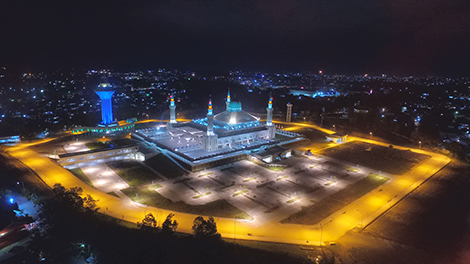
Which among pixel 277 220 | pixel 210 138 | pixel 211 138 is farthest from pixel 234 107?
pixel 277 220

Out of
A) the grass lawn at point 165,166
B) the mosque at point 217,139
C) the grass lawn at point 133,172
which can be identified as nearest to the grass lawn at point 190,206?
the grass lawn at point 133,172

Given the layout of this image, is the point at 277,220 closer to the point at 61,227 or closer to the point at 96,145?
the point at 61,227

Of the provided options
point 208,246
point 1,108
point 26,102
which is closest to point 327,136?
point 208,246

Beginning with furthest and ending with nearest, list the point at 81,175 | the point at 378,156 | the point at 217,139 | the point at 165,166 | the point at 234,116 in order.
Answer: the point at 234,116, the point at 378,156, the point at 217,139, the point at 165,166, the point at 81,175

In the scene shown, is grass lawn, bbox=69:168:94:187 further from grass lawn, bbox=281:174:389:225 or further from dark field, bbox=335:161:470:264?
dark field, bbox=335:161:470:264

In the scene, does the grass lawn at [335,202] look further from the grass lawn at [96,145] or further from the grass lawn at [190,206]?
the grass lawn at [96,145]

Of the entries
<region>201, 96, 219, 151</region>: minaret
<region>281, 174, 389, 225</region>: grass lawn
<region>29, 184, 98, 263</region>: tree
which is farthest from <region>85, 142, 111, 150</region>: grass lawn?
<region>281, 174, 389, 225</region>: grass lawn

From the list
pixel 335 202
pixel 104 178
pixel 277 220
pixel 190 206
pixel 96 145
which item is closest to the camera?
pixel 277 220
